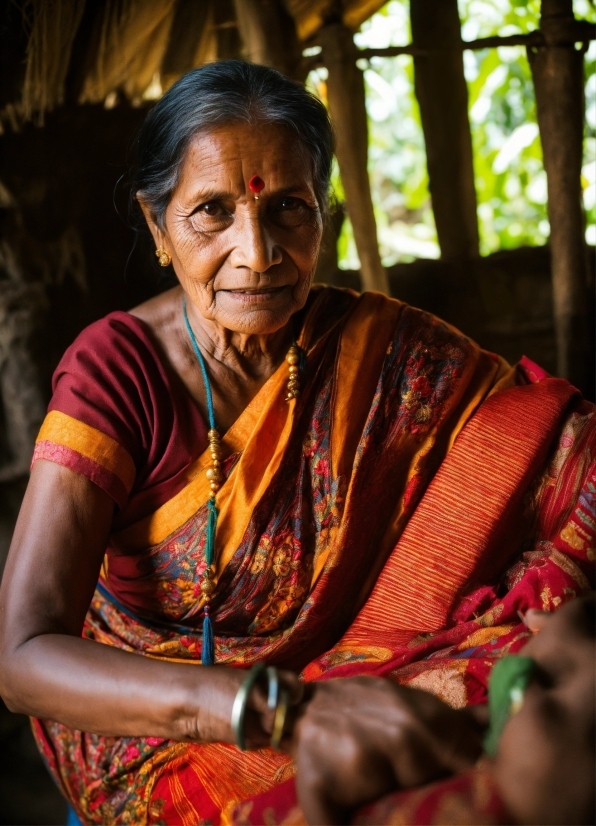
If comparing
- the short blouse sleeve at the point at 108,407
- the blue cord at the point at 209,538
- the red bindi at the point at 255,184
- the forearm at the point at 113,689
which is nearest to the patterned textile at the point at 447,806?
the forearm at the point at 113,689

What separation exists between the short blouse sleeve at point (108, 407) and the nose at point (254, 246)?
31cm

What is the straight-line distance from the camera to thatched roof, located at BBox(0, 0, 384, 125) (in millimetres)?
2023

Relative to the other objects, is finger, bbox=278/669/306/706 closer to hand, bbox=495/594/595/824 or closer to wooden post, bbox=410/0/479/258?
hand, bbox=495/594/595/824

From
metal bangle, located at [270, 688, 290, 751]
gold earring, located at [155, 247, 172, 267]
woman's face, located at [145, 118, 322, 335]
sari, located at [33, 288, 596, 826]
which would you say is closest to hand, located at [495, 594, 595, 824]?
metal bangle, located at [270, 688, 290, 751]

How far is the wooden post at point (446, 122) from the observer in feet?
7.48

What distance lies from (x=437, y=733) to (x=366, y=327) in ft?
3.35

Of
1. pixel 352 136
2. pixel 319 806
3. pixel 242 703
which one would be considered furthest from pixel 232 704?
pixel 352 136

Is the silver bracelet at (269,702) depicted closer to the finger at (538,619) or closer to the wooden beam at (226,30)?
the finger at (538,619)

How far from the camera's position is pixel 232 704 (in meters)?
1.13

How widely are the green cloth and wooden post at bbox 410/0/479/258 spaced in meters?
1.75

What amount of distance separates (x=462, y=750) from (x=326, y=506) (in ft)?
2.54

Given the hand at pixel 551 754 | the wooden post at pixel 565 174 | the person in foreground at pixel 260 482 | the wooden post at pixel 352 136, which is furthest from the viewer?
the wooden post at pixel 352 136

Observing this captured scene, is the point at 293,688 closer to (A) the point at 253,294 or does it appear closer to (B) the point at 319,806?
(B) the point at 319,806

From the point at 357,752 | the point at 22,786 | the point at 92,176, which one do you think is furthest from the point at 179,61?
the point at 22,786
